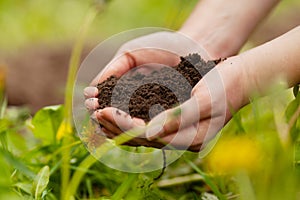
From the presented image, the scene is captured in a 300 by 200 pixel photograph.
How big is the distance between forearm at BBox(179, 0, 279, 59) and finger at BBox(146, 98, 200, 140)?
625 mm

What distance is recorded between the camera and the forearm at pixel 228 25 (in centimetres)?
204

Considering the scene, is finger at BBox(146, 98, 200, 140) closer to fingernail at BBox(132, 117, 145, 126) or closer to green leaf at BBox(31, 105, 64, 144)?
fingernail at BBox(132, 117, 145, 126)

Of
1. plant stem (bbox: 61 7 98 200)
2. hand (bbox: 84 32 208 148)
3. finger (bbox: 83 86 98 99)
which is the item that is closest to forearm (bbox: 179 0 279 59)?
hand (bbox: 84 32 208 148)

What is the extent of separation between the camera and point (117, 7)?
518 centimetres

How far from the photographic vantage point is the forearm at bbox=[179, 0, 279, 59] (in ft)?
6.71

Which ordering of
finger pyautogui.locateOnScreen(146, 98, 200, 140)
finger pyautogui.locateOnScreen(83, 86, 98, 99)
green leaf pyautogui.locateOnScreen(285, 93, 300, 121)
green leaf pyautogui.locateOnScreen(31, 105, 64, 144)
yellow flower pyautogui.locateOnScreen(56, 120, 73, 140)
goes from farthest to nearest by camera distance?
green leaf pyautogui.locateOnScreen(31, 105, 64, 144)
yellow flower pyautogui.locateOnScreen(56, 120, 73, 140)
finger pyautogui.locateOnScreen(83, 86, 98, 99)
green leaf pyautogui.locateOnScreen(285, 93, 300, 121)
finger pyautogui.locateOnScreen(146, 98, 200, 140)

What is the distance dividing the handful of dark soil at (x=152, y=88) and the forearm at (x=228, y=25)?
0.32 meters

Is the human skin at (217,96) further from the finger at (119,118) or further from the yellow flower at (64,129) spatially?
the yellow flower at (64,129)

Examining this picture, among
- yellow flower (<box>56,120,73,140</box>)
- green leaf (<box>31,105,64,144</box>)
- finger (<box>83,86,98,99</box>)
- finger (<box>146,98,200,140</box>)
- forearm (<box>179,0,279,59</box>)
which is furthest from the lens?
forearm (<box>179,0,279,59</box>)

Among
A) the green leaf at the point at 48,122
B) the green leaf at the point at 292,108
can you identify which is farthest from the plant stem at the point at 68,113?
the green leaf at the point at 292,108

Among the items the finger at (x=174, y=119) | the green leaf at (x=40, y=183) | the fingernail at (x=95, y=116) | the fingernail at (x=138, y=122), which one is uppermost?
the finger at (x=174, y=119)

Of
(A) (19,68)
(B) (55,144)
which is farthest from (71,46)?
(B) (55,144)

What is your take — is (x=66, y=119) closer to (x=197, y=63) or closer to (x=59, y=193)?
(x=59, y=193)

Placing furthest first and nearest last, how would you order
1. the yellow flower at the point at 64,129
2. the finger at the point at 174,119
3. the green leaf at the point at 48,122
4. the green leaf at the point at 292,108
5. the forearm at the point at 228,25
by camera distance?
the forearm at the point at 228,25
the green leaf at the point at 48,122
the yellow flower at the point at 64,129
the green leaf at the point at 292,108
the finger at the point at 174,119
